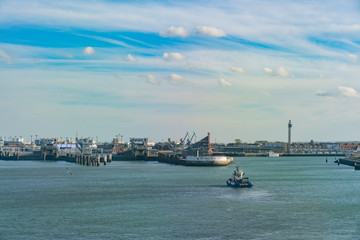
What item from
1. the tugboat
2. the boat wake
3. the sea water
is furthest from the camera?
the tugboat

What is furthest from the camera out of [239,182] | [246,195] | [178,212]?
[239,182]

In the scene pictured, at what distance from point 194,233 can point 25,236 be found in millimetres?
18945

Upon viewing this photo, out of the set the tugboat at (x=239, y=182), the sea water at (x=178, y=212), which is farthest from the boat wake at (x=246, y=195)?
the tugboat at (x=239, y=182)

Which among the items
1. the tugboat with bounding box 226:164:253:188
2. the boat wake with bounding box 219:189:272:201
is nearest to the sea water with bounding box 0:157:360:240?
the boat wake with bounding box 219:189:272:201

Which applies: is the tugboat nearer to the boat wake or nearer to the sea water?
the sea water

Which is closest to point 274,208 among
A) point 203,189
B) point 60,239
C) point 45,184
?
point 203,189

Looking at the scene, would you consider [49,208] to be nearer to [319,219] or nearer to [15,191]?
[15,191]

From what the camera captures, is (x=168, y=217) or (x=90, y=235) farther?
(x=168, y=217)

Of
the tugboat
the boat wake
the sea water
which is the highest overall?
the tugboat

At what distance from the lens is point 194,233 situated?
56469mm

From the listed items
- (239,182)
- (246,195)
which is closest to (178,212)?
(246,195)

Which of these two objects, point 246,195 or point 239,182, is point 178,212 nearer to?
point 246,195

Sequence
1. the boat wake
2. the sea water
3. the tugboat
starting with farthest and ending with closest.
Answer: the tugboat < the boat wake < the sea water

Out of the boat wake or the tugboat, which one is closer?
the boat wake
